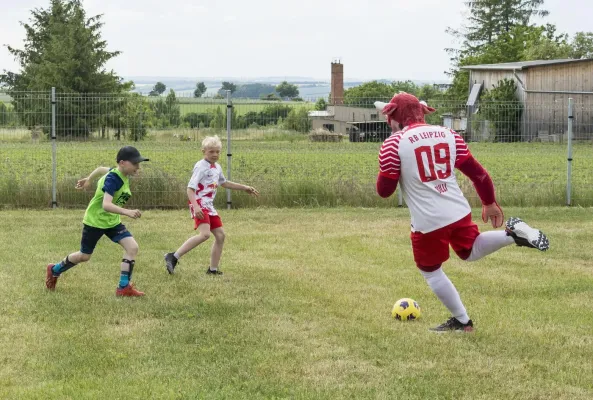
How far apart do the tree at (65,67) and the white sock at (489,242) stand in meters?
11.2

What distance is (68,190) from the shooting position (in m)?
16.5

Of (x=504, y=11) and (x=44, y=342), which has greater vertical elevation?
(x=504, y=11)

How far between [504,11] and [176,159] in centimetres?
5773

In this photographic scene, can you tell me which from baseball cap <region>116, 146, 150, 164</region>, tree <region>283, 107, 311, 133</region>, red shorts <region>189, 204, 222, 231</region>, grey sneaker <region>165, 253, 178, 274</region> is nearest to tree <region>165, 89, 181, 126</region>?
tree <region>283, 107, 311, 133</region>

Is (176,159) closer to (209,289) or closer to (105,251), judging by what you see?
(105,251)

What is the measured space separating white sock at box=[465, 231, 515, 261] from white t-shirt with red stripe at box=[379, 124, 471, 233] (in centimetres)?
26

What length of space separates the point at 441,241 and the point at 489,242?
1.27ft

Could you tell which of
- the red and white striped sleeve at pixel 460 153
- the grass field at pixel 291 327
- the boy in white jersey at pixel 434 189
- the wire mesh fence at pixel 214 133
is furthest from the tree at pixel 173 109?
the red and white striped sleeve at pixel 460 153

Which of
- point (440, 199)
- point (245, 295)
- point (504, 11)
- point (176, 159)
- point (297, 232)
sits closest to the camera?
point (440, 199)

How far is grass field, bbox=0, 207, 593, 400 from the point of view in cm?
579

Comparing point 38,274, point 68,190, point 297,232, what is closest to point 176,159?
point 68,190

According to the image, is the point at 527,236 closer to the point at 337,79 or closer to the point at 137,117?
the point at 137,117

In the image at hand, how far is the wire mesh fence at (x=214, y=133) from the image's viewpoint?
53.6 feet

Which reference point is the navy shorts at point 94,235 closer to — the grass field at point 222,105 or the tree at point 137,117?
the grass field at point 222,105
